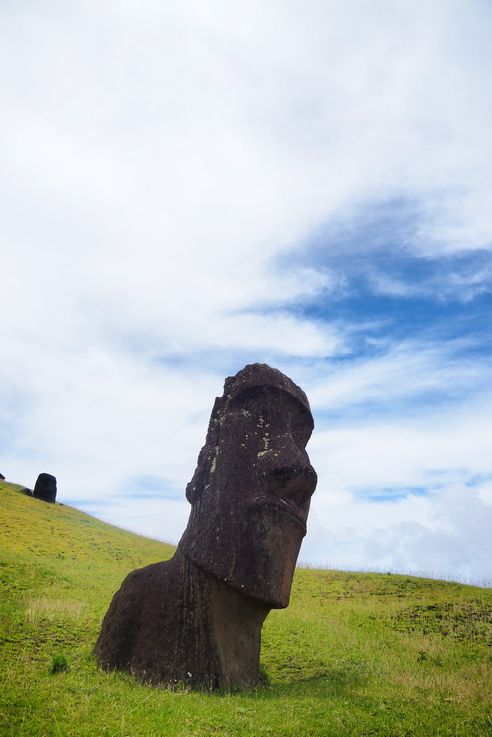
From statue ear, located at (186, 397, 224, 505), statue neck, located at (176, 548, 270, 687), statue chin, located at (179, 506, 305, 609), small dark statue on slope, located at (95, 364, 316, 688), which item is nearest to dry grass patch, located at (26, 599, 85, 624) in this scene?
small dark statue on slope, located at (95, 364, 316, 688)

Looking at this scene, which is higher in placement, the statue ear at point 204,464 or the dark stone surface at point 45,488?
the dark stone surface at point 45,488

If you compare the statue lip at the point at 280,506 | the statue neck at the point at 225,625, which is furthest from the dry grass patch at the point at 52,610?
the statue lip at the point at 280,506

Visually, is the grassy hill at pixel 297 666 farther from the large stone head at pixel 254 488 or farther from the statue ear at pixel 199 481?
the statue ear at pixel 199 481

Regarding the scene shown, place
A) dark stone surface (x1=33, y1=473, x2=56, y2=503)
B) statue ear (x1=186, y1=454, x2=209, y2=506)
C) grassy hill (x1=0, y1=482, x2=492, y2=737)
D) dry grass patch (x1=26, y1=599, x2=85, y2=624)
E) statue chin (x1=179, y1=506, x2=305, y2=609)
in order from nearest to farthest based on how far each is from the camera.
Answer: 1. grassy hill (x1=0, y1=482, x2=492, y2=737)
2. statue chin (x1=179, y1=506, x2=305, y2=609)
3. statue ear (x1=186, y1=454, x2=209, y2=506)
4. dry grass patch (x1=26, y1=599, x2=85, y2=624)
5. dark stone surface (x1=33, y1=473, x2=56, y2=503)

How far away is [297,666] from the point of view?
12.3 m

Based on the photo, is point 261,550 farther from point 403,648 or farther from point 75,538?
point 75,538

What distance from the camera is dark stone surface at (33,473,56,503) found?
149ft

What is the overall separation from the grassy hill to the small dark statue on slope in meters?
0.63

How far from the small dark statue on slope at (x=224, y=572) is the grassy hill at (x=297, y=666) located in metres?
0.63

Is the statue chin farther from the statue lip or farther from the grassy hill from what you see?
the grassy hill

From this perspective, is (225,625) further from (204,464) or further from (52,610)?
(52,610)

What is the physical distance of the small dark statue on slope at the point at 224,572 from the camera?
9734 millimetres

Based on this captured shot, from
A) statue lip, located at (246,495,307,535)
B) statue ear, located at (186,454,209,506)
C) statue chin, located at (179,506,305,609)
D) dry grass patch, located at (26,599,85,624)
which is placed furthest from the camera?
dry grass patch, located at (26,599,85,624)

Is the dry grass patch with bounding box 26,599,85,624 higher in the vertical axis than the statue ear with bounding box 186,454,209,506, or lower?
lower
